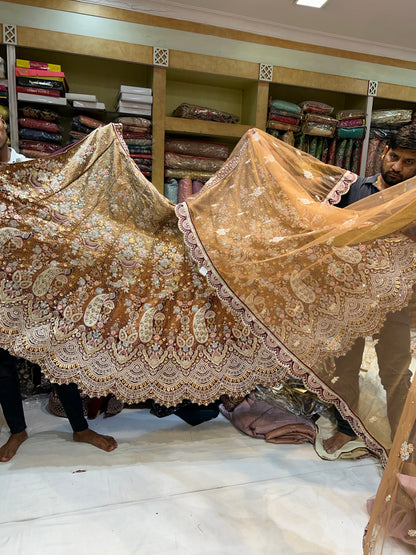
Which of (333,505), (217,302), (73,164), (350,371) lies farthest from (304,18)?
(333,505)

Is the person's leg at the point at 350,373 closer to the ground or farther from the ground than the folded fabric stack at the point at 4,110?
closer to the ground

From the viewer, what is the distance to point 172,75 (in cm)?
288

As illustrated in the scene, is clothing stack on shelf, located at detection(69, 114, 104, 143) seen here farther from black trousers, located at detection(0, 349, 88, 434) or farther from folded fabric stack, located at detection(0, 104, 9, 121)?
black trousers, located at detection(0, 349, 88, 434)

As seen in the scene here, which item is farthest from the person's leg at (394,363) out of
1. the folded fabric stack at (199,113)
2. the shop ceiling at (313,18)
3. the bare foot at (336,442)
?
the shop ceiling at (313,18)

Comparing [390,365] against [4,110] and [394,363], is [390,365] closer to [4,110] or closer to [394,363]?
[394,363]

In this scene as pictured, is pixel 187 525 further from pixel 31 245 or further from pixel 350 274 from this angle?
pixel 31 245

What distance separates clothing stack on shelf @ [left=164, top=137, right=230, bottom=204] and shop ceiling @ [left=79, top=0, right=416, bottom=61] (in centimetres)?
83

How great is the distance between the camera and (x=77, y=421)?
165 cm

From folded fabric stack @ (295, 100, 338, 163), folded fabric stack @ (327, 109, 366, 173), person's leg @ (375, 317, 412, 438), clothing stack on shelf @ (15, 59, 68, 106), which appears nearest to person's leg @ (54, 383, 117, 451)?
person's leg @ (375, 317, 412, 438)

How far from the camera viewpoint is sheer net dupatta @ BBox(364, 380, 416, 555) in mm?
854

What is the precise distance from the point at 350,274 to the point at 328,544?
84 cm

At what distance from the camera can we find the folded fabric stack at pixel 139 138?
8.83 ft

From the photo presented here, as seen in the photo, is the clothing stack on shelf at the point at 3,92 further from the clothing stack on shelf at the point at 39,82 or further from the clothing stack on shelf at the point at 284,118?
the clothing stack on shelf at the point at 284,118

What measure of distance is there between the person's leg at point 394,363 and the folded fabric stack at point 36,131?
93.2 inches
